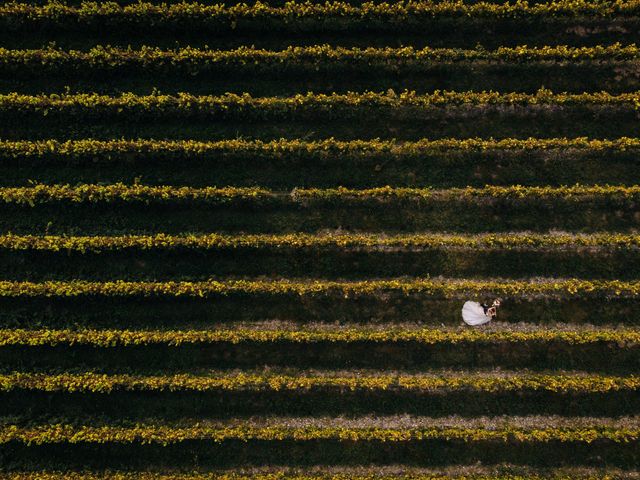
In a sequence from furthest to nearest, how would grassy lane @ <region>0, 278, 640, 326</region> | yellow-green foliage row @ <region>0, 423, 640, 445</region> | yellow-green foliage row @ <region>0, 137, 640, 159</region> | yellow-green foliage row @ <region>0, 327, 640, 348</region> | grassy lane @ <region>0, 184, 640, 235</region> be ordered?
1. grassy lane @ <region>0, 184, 640, 235</region>
2. yellow-green foliage row @ <region>0, 137, 640, 159</region>
3. grassy lane @ <region>0, 278, 640, 326</region>
4. yellow-green foliage row @ <region>0, 327, 640, 348</region>
5. yellow-green foliage row @ <region>0, 423, 640, 445</region>

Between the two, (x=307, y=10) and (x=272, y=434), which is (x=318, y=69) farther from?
(x=272, y=434)

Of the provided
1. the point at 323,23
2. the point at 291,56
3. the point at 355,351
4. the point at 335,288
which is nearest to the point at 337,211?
the point at 335,288

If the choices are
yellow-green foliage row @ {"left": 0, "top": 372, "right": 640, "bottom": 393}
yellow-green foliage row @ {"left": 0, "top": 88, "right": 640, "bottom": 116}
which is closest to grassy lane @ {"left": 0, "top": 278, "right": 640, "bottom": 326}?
yellow-green foliage row @ {"left": 0, "top": 372, "right": 640, "bottom": 393}

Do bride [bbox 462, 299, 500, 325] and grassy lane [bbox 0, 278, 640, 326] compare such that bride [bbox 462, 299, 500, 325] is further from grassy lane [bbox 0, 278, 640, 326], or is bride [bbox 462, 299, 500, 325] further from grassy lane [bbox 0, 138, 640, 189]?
grassy lane [bbox 0, 138, 640, 189]

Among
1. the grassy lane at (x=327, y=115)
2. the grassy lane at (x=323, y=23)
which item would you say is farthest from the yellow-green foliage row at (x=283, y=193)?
the grassy lane at (x=323, y=23)

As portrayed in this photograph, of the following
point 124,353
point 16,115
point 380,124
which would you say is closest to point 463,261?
point 380,124
